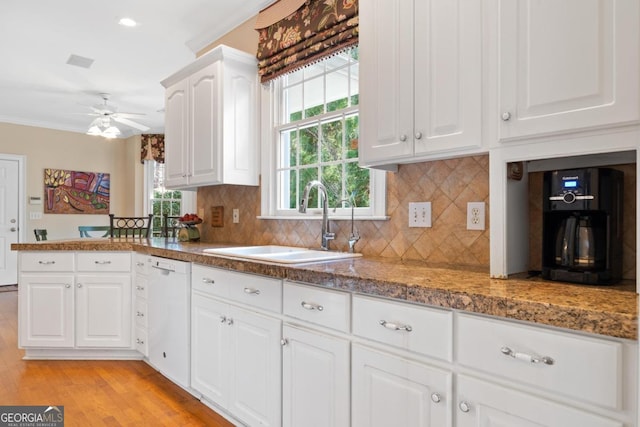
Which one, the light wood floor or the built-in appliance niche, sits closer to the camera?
the built-in appliance niche

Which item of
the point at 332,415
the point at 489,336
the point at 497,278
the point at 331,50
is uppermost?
the point at 331,50

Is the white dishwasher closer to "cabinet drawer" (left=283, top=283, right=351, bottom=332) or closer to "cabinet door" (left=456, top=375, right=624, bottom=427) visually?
"cabinet drawer" (left=283, top=283, right=351, bottom=332)

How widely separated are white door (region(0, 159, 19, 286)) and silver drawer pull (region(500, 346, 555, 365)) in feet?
23.7

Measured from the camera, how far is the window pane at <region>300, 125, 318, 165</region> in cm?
273

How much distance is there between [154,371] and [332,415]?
1.89 m

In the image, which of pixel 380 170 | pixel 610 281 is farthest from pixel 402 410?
pixel 380 170

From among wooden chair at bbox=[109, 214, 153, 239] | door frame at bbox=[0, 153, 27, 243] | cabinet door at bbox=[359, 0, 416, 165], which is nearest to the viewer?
cabinet door at bbox=[359, 0, 416, 165]

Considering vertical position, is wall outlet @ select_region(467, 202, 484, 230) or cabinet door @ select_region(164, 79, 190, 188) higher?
cabinet door @ select_region(164, 79, 190, 188)

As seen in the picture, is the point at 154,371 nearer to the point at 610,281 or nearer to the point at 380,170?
the point at 380,170

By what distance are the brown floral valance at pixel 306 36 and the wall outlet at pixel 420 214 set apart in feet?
3.18

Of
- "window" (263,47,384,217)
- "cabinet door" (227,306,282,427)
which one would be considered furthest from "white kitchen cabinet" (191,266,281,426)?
"window" (263,47,384,217)

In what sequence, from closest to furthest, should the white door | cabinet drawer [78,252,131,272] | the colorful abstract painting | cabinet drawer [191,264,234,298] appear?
cabinet drawer [191,264,234,298] → cabinet drawer [78,252,131,272] → the white door → the colorful abstract painting

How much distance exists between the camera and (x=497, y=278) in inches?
54.2

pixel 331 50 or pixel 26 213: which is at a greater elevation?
pixel 331 50
